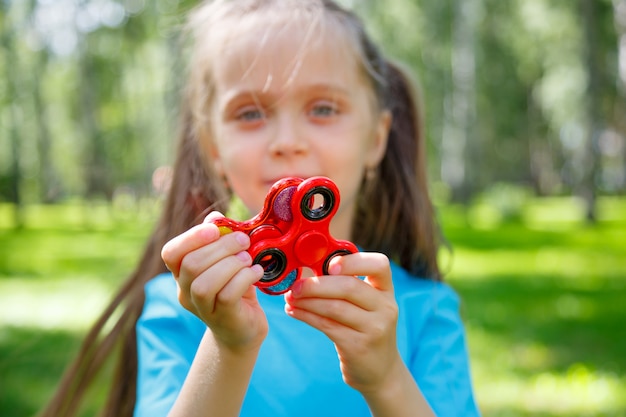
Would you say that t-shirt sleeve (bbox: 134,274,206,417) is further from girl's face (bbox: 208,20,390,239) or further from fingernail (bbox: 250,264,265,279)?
fingernail (bbox: 250,264,265,279)

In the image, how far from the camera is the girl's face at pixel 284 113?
192 centimetres

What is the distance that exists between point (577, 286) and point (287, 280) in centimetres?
799

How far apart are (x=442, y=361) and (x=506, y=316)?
519cm

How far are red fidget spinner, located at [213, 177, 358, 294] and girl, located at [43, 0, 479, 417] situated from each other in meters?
0.04

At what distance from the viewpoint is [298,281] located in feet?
4.74

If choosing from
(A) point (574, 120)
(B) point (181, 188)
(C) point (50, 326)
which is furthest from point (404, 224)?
(A) point (574, 120)

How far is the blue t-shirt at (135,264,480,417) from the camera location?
1929mm

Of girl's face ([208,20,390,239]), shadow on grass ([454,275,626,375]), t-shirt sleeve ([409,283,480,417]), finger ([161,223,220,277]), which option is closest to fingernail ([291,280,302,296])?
finger ([161,223,220,277])

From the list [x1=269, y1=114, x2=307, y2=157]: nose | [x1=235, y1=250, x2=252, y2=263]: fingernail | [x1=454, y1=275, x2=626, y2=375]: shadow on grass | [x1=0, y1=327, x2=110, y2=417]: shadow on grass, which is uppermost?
[x1=269, y1=114, x2=307, y2=157]: nose

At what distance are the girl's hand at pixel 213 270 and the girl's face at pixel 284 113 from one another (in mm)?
563

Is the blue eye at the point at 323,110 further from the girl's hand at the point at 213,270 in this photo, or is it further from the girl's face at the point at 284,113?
the girl's hand at the point at 213,270

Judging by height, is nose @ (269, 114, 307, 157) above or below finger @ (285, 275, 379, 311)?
above

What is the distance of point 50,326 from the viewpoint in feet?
23.3

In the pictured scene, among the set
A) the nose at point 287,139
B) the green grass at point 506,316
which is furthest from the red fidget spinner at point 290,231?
the green grass at point 506,316
